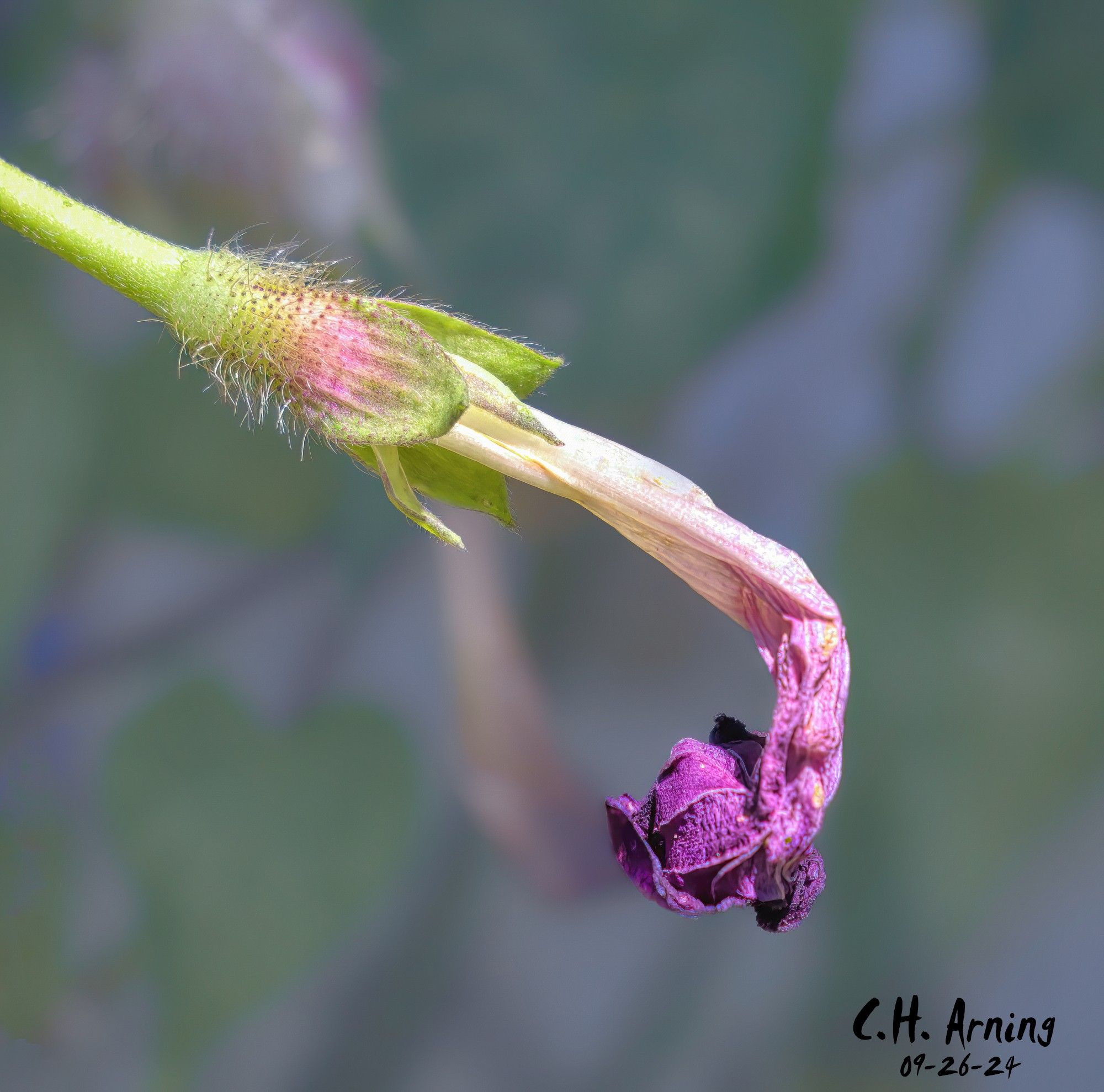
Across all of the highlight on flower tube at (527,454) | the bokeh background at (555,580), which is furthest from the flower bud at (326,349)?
the bokeh background at (555,580)

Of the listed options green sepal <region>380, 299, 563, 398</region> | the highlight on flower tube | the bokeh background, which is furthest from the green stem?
the bokeh background

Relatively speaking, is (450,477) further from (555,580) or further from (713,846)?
(555,580)

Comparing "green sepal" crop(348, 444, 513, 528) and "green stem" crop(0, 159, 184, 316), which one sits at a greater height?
"green stem" crop(0, 159, 184, 316)

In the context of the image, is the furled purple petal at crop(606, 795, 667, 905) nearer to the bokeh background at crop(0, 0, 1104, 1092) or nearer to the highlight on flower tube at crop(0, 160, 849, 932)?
the highlight on flower tube at crop(0, 160, 849, 932)

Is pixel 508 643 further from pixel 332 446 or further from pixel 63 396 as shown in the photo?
pixel 332 446

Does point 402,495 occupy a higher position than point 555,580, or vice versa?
point 555,580

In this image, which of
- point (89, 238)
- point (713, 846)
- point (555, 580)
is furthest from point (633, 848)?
point (555, 580)
